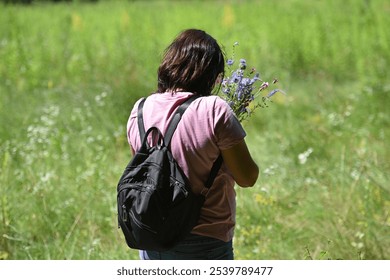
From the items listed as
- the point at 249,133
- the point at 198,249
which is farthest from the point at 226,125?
the point at 249,133

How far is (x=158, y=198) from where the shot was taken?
1913 millimetres

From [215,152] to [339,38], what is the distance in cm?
622

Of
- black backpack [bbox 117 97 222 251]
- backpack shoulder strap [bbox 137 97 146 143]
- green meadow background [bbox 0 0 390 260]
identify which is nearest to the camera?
black backpack [bbox 117 97 222 251]

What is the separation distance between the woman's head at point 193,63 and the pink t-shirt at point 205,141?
0.15 feet

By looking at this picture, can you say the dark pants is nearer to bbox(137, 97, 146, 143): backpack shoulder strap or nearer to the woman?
the woman

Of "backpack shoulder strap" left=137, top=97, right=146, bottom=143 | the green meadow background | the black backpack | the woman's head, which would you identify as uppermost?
the woman's head

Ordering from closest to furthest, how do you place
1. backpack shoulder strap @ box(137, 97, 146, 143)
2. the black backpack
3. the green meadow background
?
1. the black backpack
2. backpack shoulder strap @ box(137, 97, 146, 143)
3. the green meadow background

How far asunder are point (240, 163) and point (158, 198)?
0.26 meters

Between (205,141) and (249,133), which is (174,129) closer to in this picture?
(205,141)

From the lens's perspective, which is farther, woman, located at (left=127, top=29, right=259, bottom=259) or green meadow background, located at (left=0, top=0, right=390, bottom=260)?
green meadow background, located at (left=0, top=0, right=390, bottom=260)

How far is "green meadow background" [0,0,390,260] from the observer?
3363 mm

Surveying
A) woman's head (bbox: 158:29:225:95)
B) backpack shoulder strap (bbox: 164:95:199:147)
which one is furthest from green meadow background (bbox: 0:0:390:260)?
backpack shoulder strap (bbox: 164:95:199:147)

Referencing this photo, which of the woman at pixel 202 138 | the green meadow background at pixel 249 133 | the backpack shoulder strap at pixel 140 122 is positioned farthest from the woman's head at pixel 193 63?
the green meadow background at pixel 249 133

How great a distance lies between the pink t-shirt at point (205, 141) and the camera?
6.34ft
